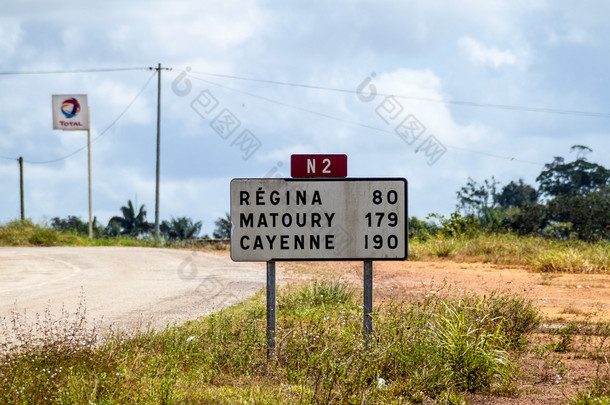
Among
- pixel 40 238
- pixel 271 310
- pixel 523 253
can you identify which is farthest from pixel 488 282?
pixel 40 238

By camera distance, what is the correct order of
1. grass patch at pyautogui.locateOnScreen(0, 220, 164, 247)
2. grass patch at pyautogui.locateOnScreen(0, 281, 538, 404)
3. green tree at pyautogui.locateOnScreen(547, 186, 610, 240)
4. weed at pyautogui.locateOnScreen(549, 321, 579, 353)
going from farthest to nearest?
green tree at pyautogui.locateOnScreen(547, 186, 610, 240)
grass patch at pyautogui.locateOnScreen(0, 220, 164, 247)
weed at pyautogui.locateOnScreen(549, 321, 579, 353)
grass patch at pyautogui.locateOnScreen(0, 281, 538, 404)

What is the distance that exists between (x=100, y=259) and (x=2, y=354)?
15067 mm

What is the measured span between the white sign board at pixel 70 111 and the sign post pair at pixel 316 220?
1430 inches

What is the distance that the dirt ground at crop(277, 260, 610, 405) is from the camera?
5.36 m

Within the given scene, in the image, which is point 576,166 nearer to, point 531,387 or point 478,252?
point 478,252

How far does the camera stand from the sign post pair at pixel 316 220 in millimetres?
5961

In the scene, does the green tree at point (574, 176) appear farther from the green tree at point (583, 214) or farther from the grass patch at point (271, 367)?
the grass patch at point (271, 367)

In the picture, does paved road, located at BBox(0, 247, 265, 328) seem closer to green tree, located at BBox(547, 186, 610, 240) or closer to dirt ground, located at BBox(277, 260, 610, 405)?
dirt ground, located at BBox(277, 260, 610, 405)

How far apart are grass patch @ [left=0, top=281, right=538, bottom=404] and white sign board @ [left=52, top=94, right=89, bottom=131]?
35.9 m

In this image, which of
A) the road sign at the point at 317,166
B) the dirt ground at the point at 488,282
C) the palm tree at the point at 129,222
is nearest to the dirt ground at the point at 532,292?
the dirt ground at the point at 488,282

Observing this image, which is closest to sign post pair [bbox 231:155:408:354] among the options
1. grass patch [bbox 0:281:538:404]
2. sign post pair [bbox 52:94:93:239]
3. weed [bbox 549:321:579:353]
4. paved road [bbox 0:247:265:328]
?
grass patch [bbox 0:281:538:404]

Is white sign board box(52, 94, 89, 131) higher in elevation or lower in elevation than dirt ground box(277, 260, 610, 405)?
higher

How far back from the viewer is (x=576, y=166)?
222 ft

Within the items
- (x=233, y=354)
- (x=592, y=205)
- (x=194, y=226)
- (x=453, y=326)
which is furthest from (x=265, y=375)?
(x=194, y=226)
